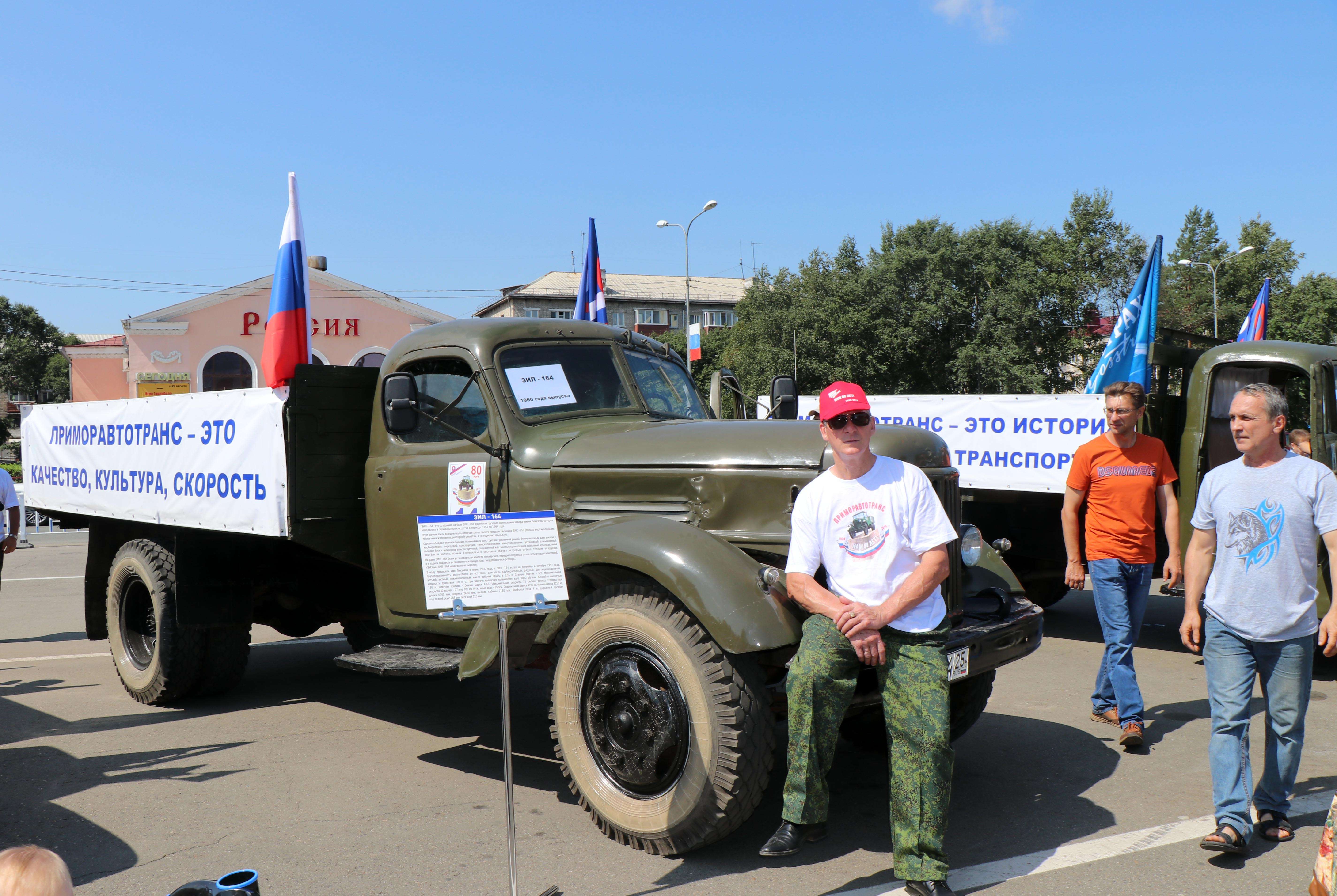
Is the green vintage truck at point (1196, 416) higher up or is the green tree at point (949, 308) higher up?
the green tree at point (949, 308)

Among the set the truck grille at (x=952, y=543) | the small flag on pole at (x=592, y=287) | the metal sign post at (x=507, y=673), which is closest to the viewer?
the metal sign post at (x=507, y=673)

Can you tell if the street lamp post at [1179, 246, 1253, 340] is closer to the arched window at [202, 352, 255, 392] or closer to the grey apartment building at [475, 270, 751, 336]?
the arched window at [202, 352, 255, 392]

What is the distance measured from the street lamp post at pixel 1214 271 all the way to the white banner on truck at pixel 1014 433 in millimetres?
31001

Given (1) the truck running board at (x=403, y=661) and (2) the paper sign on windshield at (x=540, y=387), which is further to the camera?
(2) the paper sign on windshield at (x=540, y=387)

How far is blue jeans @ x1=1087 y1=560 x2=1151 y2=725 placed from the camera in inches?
206

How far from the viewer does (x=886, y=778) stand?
4859 millimetres

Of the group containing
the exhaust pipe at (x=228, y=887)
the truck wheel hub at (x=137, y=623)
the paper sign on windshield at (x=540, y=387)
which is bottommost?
the truck wheel hub at (x=137, y=623)

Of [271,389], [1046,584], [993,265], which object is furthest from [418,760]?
[993,265]

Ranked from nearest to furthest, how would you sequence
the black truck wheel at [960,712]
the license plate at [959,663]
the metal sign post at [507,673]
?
the metal sign post at [507,673], the license plate at [959,663], the black truck wheel at [960,712]

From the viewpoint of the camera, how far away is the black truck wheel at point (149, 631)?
20.2 feet

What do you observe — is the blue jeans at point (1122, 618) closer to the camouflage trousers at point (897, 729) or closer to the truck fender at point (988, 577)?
the truck fender at point (988, 577)

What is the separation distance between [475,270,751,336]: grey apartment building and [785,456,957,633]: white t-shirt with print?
85025 mm

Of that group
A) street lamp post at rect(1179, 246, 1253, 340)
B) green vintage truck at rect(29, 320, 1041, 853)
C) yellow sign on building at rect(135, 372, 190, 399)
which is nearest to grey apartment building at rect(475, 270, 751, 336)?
street lamp post at rect(1179, 246, 1253, 340)

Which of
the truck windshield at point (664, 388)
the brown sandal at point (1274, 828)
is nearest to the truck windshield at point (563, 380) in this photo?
the truck windshield at point (664, 388)
